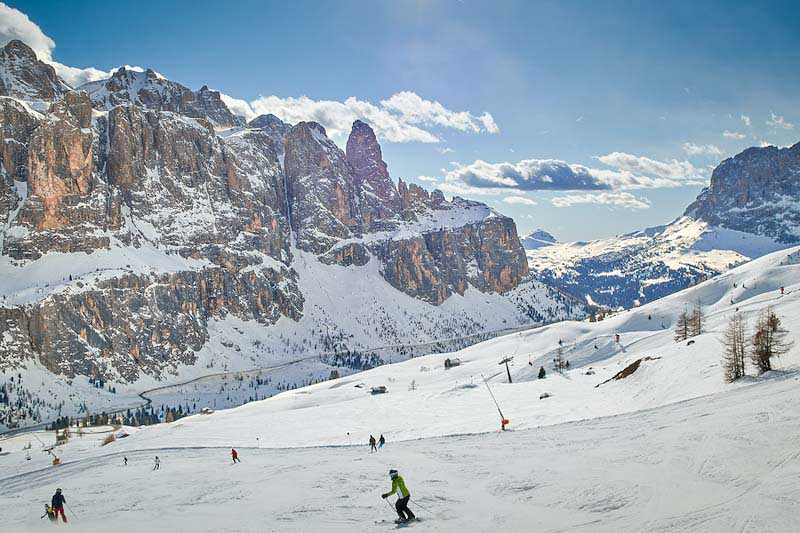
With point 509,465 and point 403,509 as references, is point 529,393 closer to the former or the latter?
point 509,465

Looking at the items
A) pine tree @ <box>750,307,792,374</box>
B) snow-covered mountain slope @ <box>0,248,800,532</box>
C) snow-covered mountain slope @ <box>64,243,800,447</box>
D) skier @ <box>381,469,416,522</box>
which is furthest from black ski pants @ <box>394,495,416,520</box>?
pine tree @ <box>750,307,792,374</box>

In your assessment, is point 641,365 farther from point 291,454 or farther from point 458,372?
point 458,372

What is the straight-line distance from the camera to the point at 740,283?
133 metres

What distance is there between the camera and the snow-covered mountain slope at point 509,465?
17.7 metres

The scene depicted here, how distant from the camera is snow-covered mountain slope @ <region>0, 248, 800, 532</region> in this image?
17.7m

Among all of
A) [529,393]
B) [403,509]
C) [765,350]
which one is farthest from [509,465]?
[529,393]

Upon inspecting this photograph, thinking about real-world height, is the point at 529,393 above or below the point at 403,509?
below

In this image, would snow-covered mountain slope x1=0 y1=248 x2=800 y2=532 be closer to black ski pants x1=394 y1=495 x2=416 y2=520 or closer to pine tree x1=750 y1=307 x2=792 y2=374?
black ski pants x1=394 y1=495 x2=416 y2=520

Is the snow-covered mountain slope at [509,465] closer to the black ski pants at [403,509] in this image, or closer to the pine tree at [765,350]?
the black ski pants at [403,509]

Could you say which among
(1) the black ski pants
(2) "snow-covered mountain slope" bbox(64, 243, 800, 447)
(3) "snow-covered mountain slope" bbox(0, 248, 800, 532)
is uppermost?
(1) the black ski pants

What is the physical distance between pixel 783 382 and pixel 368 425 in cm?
3542

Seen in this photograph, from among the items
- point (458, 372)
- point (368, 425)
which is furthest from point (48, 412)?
point (368, 425)

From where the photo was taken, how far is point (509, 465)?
2539cm

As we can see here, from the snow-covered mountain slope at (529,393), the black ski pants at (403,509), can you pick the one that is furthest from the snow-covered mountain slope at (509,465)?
the black ski pants at (403,509)
